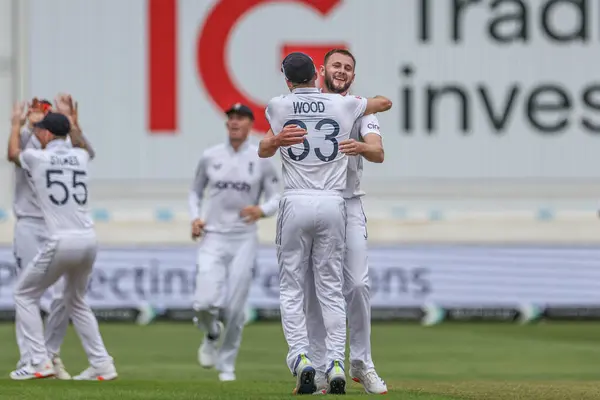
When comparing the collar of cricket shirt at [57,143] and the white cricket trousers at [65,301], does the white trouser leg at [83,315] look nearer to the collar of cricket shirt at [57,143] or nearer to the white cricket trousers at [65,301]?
the white cricket trousers at [65,301]

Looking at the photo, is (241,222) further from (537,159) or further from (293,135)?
(537,159)

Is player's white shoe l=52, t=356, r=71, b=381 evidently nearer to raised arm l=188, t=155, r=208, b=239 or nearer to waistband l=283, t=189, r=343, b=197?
raised arm l=188, t=155, r=208, b=239

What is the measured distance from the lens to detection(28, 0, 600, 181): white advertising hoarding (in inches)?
913

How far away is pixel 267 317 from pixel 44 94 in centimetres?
539

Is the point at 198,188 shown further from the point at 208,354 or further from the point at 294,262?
the point at 294,262

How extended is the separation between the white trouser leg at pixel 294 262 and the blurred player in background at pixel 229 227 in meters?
3.74

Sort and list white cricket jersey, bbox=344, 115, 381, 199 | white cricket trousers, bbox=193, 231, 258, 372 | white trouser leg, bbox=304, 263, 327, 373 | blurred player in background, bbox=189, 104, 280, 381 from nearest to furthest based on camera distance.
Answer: white cricket jersey, bbox=344, 115, 381, 199, white trouser leg, bbox=304, 263, 327, 373, white cricket trousers, bbox=193, 231, 258, 372, blurred player in background, bbox=189, 104, 280, 381

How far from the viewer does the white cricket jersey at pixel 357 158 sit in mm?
10164

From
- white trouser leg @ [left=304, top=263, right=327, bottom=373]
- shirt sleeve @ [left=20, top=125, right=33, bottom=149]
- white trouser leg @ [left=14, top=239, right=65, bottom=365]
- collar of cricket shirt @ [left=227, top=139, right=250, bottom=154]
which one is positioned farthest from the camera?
collar of cricket shirt @ [left=227, top=139, right=250, bottom=154]

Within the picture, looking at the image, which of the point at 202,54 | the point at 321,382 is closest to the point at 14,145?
the point at 321,382

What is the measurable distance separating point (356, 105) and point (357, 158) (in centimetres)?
55

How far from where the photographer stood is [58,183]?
11.9 m

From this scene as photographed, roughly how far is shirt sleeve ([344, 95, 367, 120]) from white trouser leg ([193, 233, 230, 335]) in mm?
4285

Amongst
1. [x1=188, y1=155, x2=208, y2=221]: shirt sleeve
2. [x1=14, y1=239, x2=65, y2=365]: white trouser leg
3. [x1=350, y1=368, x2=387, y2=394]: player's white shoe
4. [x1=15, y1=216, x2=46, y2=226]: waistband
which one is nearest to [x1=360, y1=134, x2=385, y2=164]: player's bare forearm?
[x1=350, y1=368, x2=387, y2=394]: player's white shoe
